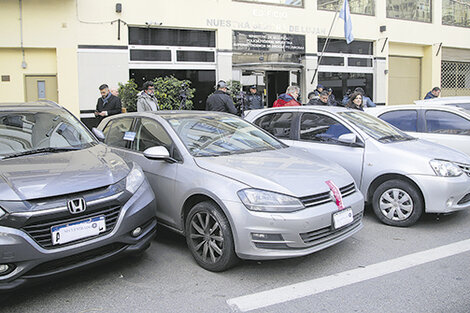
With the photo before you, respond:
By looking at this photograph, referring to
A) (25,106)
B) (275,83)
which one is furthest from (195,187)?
(275,83)

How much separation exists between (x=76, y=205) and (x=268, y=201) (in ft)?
5.16

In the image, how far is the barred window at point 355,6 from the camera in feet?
47.2

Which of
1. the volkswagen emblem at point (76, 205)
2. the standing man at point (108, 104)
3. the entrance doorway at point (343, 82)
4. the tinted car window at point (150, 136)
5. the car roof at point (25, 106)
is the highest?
the entrance doorway at point (343, 82)

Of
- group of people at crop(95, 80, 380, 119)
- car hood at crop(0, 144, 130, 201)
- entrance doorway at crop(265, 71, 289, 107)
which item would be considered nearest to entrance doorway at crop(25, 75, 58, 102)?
group of people at crop(95, 80, 380, 119)

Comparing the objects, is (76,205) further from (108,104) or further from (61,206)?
(108,104)

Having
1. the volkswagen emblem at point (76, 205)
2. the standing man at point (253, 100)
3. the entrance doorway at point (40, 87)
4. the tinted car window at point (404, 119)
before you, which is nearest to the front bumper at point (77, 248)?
the volkswagen emblem at point (76, 205)

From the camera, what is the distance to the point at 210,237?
12.2ft

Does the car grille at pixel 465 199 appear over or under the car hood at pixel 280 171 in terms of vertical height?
under

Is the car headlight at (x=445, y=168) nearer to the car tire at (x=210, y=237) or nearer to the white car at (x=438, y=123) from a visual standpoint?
the white car at (x=438, y=123)

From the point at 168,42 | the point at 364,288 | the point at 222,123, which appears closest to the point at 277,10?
the point at 168,42

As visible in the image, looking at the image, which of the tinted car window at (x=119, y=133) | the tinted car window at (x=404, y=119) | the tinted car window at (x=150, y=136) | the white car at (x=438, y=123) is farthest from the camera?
the tinted car window at (x=404, y=119)

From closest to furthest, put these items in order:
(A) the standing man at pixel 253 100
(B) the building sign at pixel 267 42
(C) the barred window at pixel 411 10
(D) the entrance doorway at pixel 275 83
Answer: (A) the standing man at pixel 253 100 < (B) the building sign at pixel 267 42 < (D) the entrance doorway at pixel 275 83 < (C) the barred window at pixel 411 10

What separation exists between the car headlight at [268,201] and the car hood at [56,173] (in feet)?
3.77

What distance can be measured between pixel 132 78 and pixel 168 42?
158 cm
